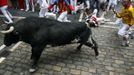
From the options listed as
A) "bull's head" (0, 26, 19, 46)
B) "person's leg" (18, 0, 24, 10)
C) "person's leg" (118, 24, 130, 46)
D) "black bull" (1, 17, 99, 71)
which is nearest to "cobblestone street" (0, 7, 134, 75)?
"person's leg" (118, 24, 130, 46)

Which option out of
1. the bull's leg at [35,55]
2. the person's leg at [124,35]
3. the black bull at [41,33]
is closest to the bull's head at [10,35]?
the black bull at [41,33]

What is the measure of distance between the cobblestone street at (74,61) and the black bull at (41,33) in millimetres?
526

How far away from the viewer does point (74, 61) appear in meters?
7.00

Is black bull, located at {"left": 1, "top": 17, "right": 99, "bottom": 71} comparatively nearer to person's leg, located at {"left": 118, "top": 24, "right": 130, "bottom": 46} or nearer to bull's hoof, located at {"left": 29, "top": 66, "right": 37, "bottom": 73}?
bull's hoof, located at {"left": 29, "top": 66, "right": 37, "bottom": 73}

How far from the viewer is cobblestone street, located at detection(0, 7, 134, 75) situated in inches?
254

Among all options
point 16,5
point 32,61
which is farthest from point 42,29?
point 16,5

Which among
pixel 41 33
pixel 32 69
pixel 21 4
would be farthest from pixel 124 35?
pixel 21 4

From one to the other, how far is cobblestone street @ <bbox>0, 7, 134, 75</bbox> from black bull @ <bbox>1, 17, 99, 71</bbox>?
20.7 inches

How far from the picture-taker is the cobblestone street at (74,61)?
6449 mm

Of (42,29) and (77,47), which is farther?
(77,47)

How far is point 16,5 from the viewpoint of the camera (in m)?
12.1

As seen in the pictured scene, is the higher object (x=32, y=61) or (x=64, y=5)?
(x=64, y=5)

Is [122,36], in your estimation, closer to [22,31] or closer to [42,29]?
[42,29]

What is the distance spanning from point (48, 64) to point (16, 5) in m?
6.30
